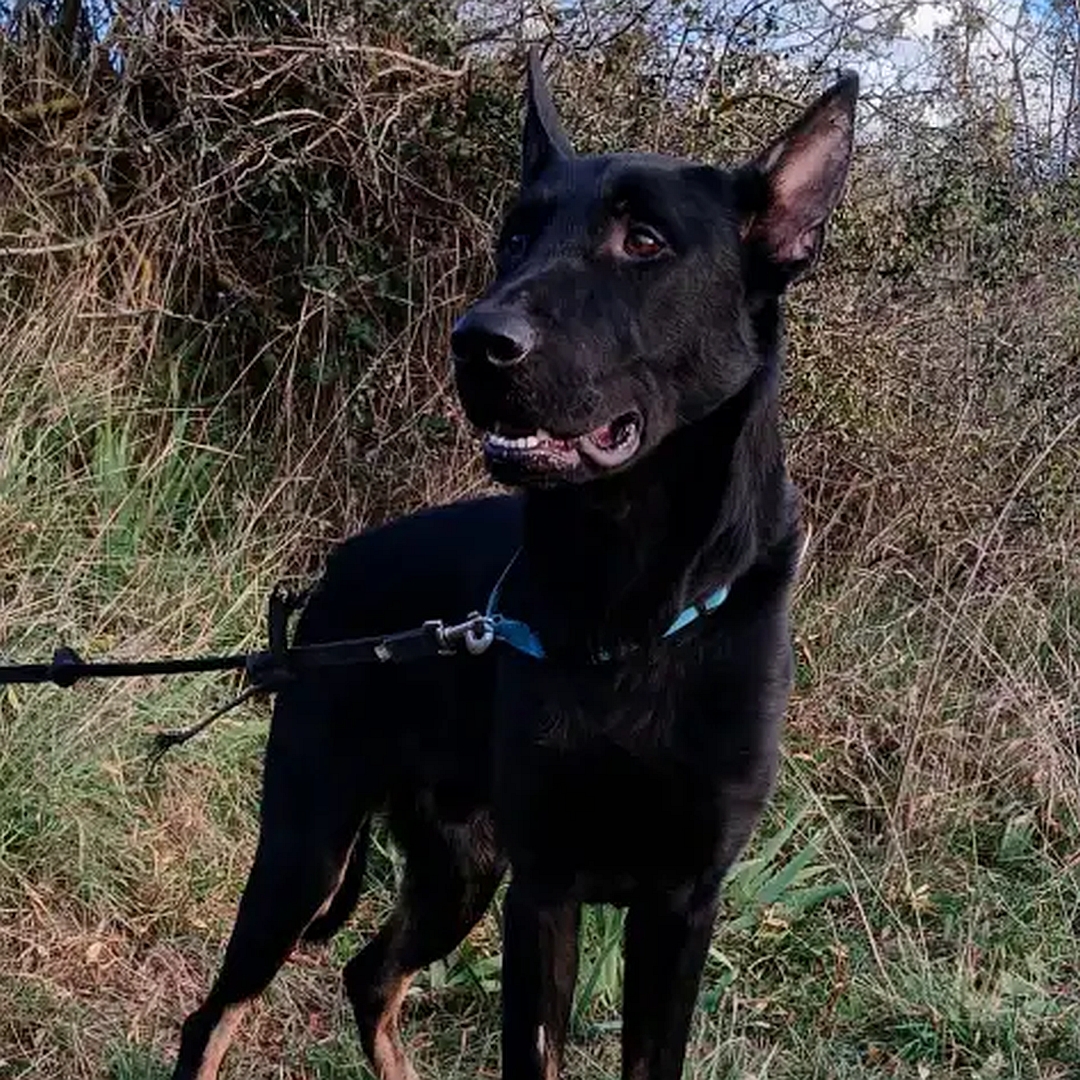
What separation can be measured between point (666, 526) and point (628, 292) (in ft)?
1.41

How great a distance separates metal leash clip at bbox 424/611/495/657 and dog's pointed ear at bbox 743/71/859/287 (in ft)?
2.57

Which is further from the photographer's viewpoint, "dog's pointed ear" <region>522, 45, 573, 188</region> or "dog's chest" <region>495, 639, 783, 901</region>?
"dog's pointed ear" <region>522, 45, 573, 188</region>

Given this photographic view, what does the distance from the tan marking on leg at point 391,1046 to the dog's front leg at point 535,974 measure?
31.0 inches

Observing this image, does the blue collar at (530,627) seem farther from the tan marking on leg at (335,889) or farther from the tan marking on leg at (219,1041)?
the tan marking on leg at (219,1041)

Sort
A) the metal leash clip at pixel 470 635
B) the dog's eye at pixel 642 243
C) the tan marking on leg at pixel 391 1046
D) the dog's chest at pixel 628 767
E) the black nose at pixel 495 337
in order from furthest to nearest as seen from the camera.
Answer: the tan marking on leg at pixel 391 1046, the metal leash clip at pixel 470 635, the dog's chest at pixel 628 767, the dog's eye at pixel 642 243, the black nose at pixel 495 337

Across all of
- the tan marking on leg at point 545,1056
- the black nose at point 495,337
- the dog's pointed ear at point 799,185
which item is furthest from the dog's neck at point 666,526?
the tan marking on leg at point 545,1056

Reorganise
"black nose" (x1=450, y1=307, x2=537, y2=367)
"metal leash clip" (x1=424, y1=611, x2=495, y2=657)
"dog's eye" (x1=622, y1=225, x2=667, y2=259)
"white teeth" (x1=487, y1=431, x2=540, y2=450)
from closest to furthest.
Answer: "black nose" (x1=450, y1=307, x2=537, y2=367) → "white teeth" (x1=487, y1=431, x2=540, y2=450) → "dog's eye" (x1=622, y1=225, x2=667, y2=259) → "metal leash clip" (x1=424, y1=611, x2=495, y2=657)

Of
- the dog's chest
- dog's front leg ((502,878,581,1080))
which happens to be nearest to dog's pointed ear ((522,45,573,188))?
the dog's chest

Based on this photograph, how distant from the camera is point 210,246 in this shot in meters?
5.69

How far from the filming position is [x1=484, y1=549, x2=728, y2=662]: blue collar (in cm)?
260

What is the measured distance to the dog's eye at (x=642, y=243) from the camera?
2.44m

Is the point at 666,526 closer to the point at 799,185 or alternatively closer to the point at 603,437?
the point at 603,437

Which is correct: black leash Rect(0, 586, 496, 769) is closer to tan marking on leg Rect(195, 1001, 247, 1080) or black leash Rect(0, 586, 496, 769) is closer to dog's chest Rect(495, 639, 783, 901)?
dog's chest Rect(495, 639, 783, 901)

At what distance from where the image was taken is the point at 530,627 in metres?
2.70
